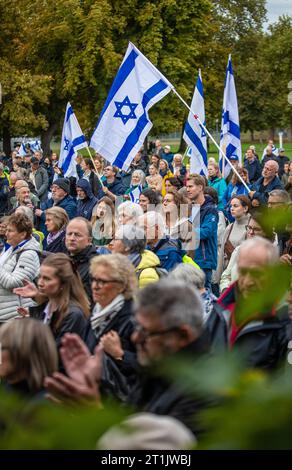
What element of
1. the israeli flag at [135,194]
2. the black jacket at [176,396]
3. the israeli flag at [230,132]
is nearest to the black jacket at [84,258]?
the black jacket at [176,396]

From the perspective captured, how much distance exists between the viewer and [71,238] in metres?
6.54

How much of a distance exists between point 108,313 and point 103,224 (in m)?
3.70

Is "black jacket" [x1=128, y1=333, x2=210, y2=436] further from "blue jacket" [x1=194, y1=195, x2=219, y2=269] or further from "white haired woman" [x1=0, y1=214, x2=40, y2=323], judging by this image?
"blue jacket" [x1=194, y1=195, x2=219, y2=269]

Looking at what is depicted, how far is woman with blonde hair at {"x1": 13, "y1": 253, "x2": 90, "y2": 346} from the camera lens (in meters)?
4.82

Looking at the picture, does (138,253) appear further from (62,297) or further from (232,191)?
(232,191)

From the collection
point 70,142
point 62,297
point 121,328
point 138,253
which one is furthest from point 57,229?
point 70,142

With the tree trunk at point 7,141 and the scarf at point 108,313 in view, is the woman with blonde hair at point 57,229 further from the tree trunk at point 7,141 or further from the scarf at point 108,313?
the tree trunk at point 7,141

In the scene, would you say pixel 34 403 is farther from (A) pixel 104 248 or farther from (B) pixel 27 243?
Answer: (A) pixel 104 248

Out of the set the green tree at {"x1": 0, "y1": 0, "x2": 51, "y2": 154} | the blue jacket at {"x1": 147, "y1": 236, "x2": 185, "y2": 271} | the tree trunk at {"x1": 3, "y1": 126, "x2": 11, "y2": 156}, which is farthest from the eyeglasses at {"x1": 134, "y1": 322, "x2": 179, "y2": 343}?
the tree trunk at {"x1": 3, "y1": 126, "x2": 11, "y2": 156}

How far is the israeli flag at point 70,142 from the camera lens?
581 inches

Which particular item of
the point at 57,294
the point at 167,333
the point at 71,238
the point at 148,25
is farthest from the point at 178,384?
the point at 148,25

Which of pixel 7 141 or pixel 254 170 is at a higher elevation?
pixel 7 141

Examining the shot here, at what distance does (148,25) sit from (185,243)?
34941 millimetres

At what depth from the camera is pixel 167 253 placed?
22.8 ft
